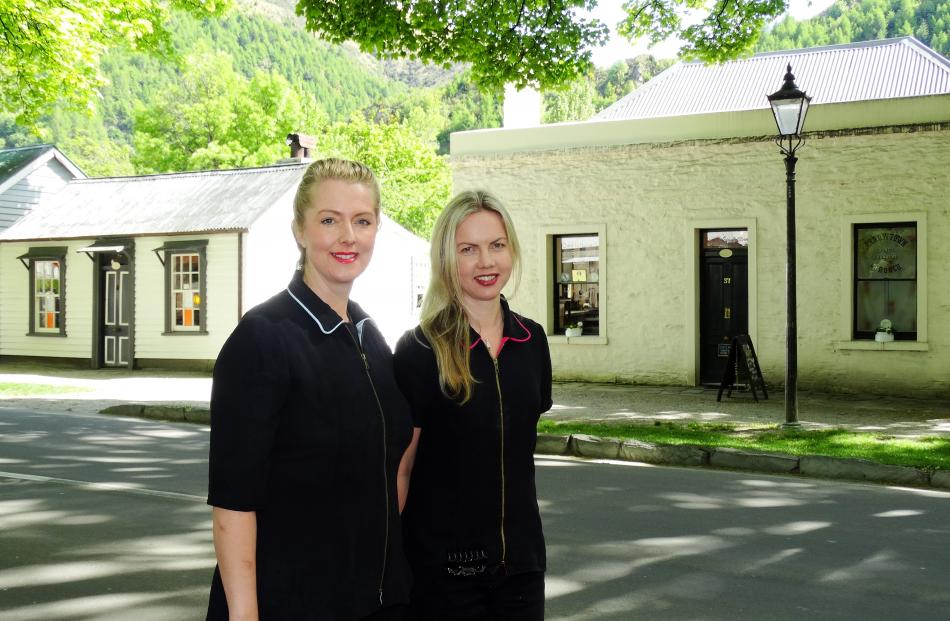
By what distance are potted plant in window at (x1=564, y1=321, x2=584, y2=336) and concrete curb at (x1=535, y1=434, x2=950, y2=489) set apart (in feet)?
24.0

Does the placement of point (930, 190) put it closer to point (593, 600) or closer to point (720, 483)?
point (720, 483)

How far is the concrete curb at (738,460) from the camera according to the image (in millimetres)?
9055

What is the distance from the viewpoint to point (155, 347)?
2292 cm

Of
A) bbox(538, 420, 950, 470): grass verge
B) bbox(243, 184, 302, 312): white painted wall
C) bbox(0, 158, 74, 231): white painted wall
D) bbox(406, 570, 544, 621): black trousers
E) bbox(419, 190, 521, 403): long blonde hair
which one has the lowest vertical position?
bbox(538, 420, 950, 470): grass verge

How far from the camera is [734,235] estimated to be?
17000 mm

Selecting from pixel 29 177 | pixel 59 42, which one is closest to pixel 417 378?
pixel 59 42

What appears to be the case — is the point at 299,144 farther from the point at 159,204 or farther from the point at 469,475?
the point at 469,475

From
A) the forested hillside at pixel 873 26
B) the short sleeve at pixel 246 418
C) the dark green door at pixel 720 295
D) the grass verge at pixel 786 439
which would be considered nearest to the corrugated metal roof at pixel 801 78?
the dark green door at pixel 720 295

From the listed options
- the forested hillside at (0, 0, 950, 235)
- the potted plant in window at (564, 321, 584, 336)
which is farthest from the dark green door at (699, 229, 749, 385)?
the forested hillside at (0, 0, 950, 235)

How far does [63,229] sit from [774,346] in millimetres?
17855

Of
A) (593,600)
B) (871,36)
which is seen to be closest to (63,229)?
(593,600)

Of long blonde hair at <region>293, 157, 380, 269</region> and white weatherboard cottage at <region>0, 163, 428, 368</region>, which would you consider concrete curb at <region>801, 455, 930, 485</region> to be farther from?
white weatherboard cottage at <region>0, 163, 428, 368</region>

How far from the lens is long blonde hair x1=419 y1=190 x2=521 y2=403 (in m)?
2.82

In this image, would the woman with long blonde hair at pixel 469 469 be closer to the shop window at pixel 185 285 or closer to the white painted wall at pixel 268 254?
the white painted wall at pixel 268 254
